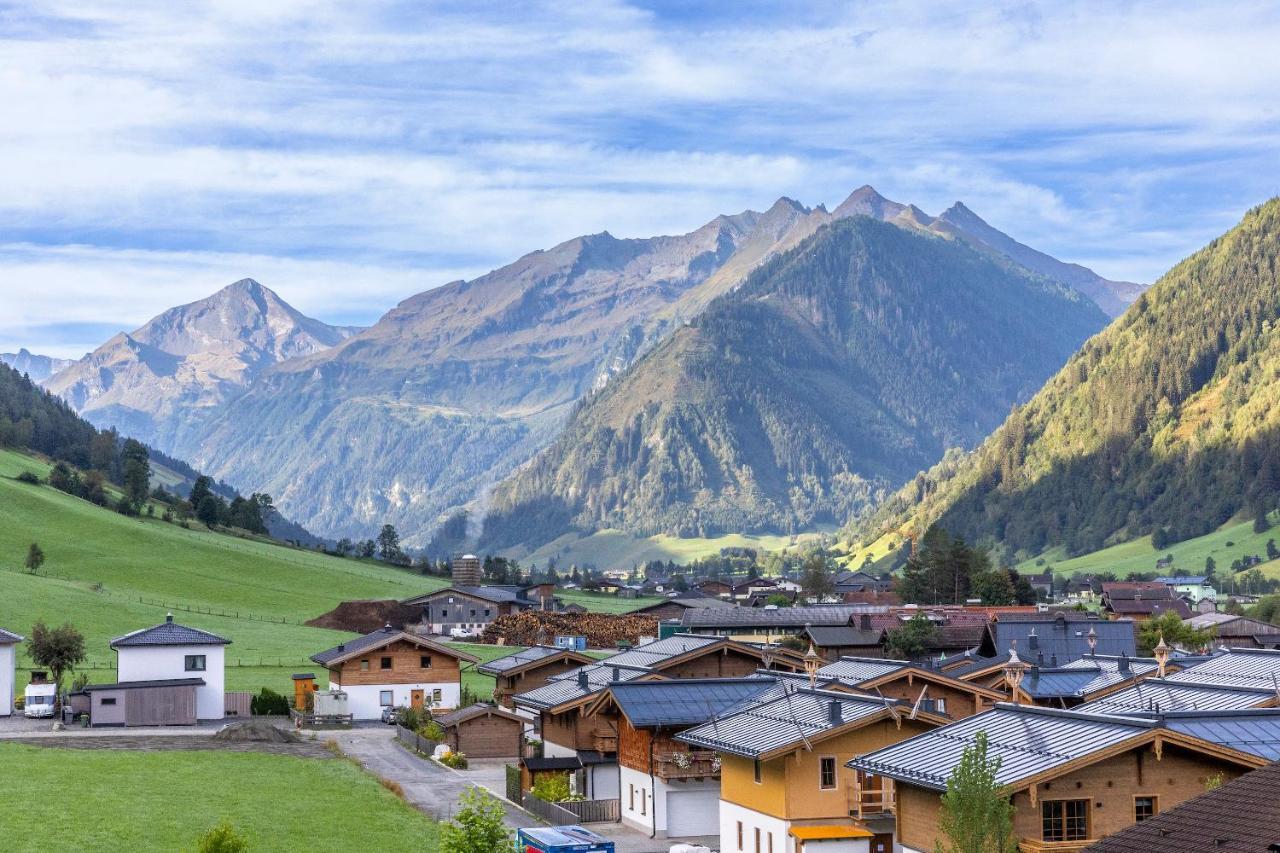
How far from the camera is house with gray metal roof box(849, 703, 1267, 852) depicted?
36656mm

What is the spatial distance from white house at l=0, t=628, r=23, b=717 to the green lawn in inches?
715

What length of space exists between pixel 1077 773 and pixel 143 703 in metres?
64.6

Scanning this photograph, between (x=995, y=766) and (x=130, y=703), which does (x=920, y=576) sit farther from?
(x=995, y=766)

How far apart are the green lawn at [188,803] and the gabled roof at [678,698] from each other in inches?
337

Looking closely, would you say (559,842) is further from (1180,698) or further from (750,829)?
(1180,698)

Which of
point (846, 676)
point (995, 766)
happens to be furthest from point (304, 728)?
point (995, 766)

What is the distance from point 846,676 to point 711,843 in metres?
13.4

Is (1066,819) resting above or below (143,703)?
below

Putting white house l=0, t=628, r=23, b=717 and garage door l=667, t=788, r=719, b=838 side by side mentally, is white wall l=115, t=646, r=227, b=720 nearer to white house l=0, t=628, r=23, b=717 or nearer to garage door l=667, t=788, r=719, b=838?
white house l=0, t=628, r=23, b=717

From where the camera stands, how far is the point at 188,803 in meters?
58.9

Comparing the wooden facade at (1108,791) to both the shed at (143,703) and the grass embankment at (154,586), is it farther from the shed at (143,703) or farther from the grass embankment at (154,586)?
the grass embankment at (154,586)

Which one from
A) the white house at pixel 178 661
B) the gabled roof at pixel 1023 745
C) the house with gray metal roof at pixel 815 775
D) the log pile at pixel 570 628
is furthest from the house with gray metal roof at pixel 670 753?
the log pile at pixel 570 628

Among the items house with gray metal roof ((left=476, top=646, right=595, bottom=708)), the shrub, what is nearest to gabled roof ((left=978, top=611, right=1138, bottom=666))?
house with gray metal roof ((left=476, top=646, right=595, bottom=708))

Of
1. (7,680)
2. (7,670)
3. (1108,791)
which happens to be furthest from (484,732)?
(1108,791)
